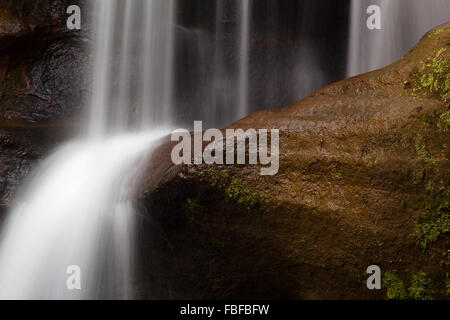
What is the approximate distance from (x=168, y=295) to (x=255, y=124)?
5.23ft

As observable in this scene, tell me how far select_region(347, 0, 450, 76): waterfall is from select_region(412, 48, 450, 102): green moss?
4.02 meters

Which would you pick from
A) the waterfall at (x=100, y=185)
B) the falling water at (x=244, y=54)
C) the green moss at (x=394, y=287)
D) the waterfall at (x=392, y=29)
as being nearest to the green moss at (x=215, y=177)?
the waterfall at (x=100, y=185)

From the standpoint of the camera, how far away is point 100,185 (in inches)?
177

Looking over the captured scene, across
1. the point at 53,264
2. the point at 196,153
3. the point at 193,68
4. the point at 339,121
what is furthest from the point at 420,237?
the point at 193,68

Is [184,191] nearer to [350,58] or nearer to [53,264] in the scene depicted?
[53,264]

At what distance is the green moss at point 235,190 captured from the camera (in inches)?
128

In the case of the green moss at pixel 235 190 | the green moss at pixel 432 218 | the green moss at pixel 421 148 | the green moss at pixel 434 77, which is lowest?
the green moss at pixel 432 218

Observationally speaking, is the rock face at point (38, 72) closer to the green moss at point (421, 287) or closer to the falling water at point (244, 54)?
the falling water at point (244, 54)

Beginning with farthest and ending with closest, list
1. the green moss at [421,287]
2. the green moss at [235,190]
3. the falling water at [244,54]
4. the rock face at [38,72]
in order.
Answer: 1. the falling water at [244,54]
2. the rock face at [38,72]
3. the green moss at [235,190]
4. the green moss at [421,287]

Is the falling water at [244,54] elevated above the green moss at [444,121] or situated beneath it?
elevated above

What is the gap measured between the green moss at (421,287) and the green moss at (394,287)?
60 millimetres

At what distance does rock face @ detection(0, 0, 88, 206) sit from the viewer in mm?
6305

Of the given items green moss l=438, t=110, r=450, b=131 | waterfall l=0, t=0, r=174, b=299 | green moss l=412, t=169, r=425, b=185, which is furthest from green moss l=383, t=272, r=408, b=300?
waterfall l=0, t=0, r=174, b=299

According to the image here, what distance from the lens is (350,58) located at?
27.3 feet
